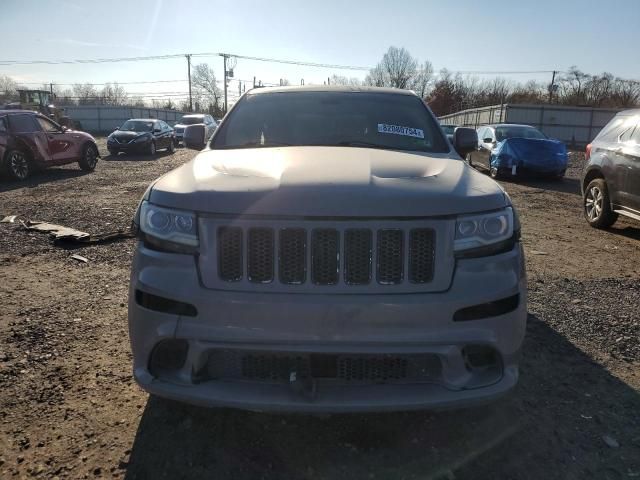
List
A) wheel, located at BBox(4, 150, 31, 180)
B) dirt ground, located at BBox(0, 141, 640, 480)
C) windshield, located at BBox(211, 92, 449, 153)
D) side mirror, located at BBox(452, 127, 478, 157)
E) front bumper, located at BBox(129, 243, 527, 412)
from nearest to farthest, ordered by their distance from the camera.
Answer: front bumper, located at BBox(129, 243, 527, 412)
dirt ground, located at BBox(0, 141, 640, 480)
windshield, located at BBox(211, 92, 449, 153)
side mirror, located at BBox(452, 127, 478, 157)
wheel, located at BBox(4, 150, 31, 180)

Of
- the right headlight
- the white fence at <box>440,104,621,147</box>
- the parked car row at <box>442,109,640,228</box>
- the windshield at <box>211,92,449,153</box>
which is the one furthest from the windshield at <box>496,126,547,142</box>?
the white fence at <box>440,104,621,147</box>

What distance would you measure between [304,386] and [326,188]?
87 centimetres

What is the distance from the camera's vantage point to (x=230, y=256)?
7.18ft

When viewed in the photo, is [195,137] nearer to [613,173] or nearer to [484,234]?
[484,234]

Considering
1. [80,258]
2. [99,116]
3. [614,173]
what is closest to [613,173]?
[614,173]

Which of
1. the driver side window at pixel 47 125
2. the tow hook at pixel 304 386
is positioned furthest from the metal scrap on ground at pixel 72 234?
the driver side window at pixel 47 125

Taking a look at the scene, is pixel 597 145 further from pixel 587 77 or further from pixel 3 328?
pixel 587 77

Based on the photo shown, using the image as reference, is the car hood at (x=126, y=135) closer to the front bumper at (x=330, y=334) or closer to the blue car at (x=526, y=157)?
the blue car at (x=526, y=157)

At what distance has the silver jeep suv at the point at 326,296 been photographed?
2113 millimetres

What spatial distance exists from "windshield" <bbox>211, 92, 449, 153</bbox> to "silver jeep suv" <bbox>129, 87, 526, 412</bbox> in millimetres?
1185

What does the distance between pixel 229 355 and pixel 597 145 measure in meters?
7.34

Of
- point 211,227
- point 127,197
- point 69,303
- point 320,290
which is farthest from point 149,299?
point 127,197

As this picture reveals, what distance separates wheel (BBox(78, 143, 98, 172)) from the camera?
1481cm

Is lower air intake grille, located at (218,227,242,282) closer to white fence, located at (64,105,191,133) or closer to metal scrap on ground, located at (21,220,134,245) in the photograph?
metal scrap on ground, located at (21,220,134,245)
